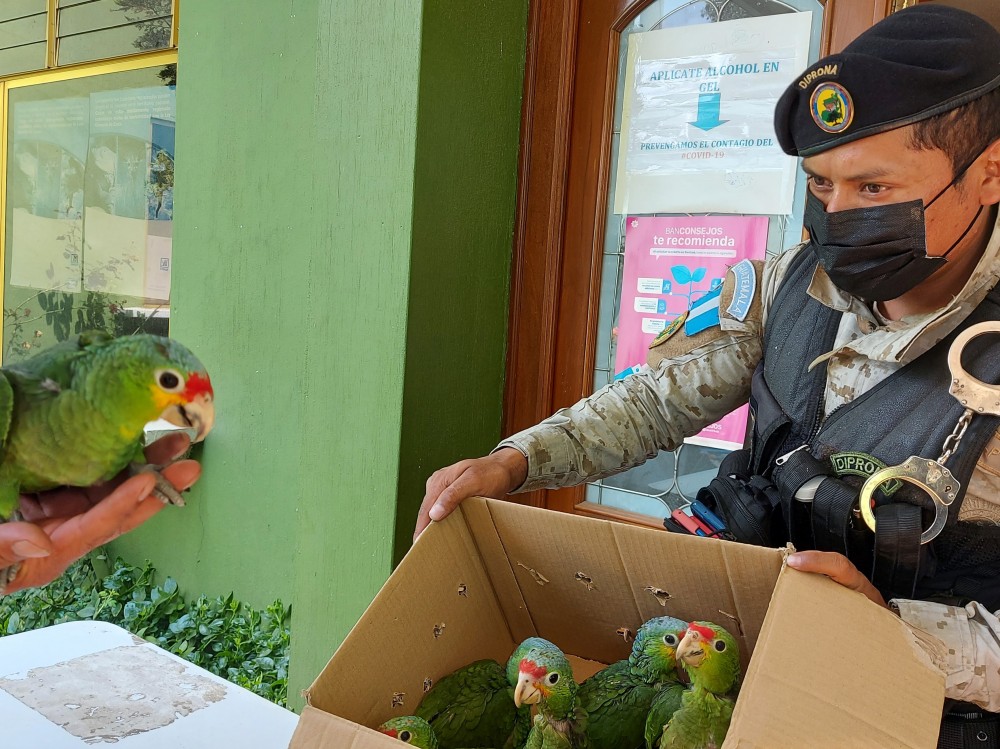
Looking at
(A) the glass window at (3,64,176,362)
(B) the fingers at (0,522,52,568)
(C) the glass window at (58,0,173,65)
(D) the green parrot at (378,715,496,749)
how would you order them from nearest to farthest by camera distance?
(B) the fingers at (0,522,52,568) → (D) the green parrot at (378,715,496,749) → (C) the glass window at (58,0,173,65) → (A) the glass window at (3,64,176,362)

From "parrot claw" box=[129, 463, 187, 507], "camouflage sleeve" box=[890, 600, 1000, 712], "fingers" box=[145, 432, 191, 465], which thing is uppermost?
"fingers" box=[145, 432, 191, 465]

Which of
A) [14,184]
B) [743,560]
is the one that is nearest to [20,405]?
[743,560]

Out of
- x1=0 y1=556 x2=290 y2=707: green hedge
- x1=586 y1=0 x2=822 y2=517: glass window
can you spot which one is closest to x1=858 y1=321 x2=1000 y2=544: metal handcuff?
x1=586 y1=0 x2=822 y2=517: glass window

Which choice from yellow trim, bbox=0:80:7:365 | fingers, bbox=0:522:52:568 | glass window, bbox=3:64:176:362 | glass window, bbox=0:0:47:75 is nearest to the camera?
fingers, bbox=0:522:52:568

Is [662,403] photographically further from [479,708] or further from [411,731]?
[411,731]

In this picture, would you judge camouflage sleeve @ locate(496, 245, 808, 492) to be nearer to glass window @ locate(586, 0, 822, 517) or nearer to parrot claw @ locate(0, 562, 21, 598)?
glass window @ locate(586, 0, 822, 517)

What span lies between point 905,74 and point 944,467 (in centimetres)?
63

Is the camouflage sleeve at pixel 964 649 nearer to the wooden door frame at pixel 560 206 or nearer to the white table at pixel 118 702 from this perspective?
the white table at pixel 118 702

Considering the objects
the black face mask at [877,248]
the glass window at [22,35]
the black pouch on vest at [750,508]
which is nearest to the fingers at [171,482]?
the black pouch on vest at [750,508]

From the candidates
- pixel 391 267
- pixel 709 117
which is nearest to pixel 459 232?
pixel 391 267

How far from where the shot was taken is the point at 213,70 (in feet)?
11.3

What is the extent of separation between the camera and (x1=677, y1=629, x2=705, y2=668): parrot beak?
1194 mm

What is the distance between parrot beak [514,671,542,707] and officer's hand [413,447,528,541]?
0.29m

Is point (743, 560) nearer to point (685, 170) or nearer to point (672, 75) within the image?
point (685, 170)
